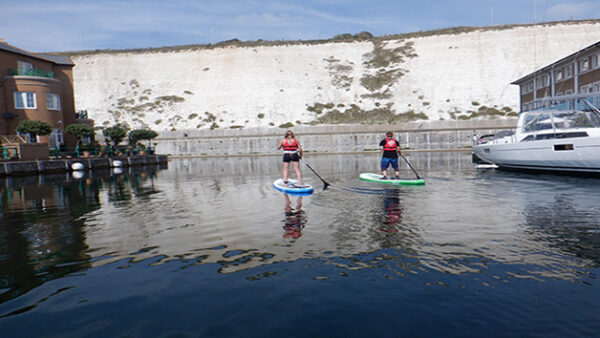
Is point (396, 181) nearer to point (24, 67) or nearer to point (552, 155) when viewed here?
point (552, 155)

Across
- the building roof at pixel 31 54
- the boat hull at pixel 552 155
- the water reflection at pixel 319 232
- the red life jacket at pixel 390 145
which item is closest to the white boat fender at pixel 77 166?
the building roof at pixel 31 54

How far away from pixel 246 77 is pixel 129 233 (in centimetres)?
8103

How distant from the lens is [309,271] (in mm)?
5887

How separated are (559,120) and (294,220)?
1811cm

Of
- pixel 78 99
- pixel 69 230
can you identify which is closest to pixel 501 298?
pixel 69 230

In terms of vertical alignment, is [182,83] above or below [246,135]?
above

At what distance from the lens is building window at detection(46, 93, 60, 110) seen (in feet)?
137

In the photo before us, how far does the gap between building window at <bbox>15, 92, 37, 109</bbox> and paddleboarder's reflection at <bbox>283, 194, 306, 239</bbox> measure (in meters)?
39.2

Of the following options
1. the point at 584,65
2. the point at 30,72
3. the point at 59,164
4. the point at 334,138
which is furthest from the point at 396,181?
the point at 334,138

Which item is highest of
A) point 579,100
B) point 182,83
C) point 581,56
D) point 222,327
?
point 182,83

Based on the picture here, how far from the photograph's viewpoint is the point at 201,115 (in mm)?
78250

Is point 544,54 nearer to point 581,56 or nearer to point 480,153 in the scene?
point 581,56

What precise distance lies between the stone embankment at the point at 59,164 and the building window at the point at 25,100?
894 centimetres

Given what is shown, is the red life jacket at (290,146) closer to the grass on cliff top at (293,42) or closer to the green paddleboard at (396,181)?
the green paddleboard at (396,181)
